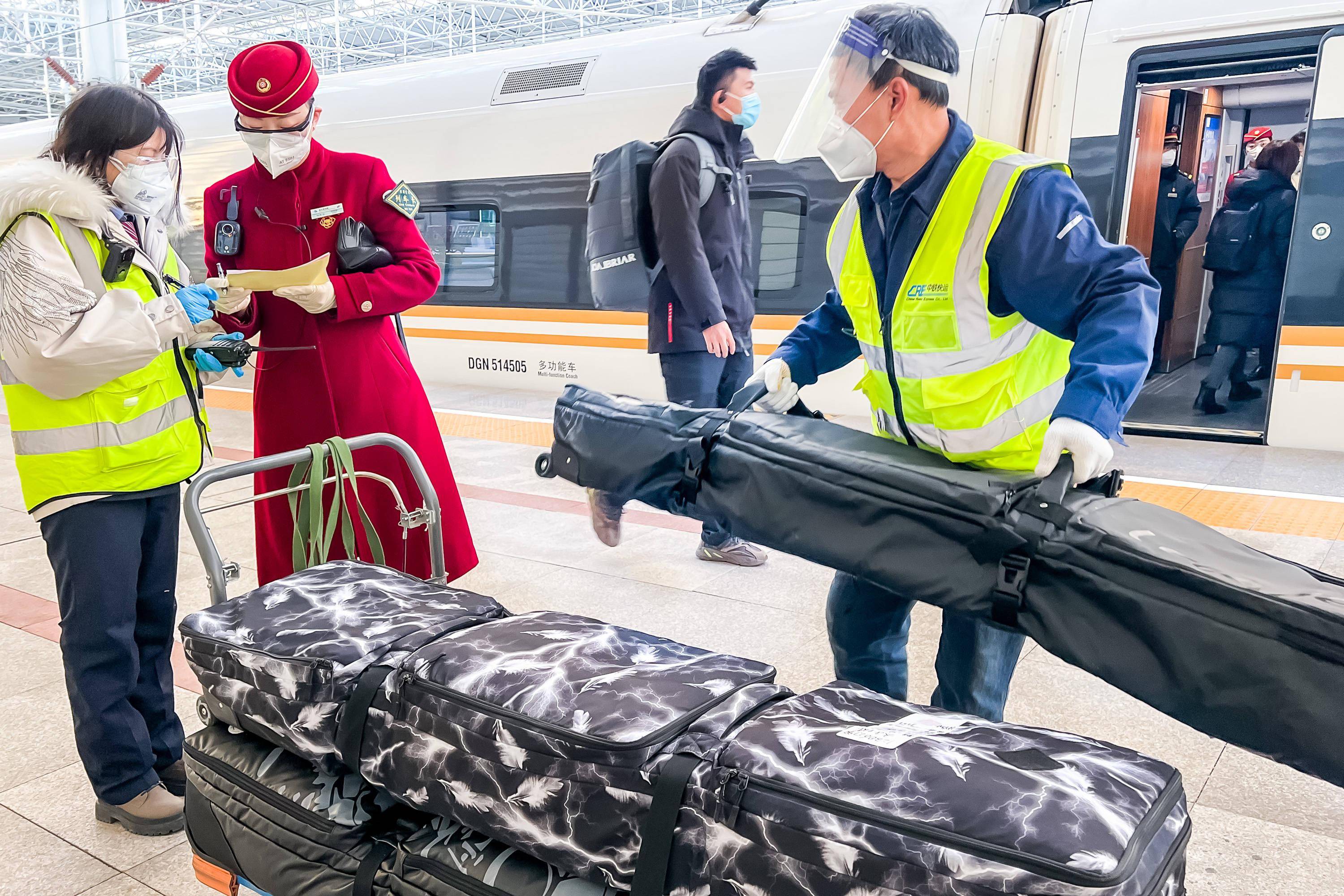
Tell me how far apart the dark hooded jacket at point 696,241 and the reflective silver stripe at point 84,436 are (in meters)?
1.88

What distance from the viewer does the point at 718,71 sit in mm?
3434

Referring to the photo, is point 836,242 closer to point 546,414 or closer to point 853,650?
point 853,650

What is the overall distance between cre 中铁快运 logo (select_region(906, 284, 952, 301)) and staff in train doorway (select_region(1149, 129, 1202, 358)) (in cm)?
562

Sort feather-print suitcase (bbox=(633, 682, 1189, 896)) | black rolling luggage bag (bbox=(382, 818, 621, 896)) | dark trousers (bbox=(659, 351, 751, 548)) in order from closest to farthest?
feather-print suitcase (bbox=(633, 682, 1189, 896)) → black rolling luggage bag (bbox=(382, 818, 621, 896)) → dark trousers (bbox=(659, 351, 751, 548))

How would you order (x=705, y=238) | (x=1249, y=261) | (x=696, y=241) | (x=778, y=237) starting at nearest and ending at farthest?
(x=696, y=241) < (x=705, y=238) < (x=1249, y=261) < (x=778, y=237)

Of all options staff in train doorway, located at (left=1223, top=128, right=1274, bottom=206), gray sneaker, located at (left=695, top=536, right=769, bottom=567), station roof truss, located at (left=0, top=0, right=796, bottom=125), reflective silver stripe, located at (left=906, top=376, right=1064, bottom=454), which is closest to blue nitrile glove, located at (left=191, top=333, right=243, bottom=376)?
reflective silver stripe, located at (left=906, top=376, right=1064, bottom=454)

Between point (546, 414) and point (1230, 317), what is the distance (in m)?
4.25

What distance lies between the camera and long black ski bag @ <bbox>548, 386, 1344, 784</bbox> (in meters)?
1.05

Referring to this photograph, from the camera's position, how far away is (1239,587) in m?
1.08

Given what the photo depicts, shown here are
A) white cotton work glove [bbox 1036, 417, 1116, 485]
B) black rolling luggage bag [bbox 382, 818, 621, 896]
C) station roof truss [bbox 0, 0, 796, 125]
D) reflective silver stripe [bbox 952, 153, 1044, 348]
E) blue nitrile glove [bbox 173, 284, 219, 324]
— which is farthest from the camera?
station roof truss [bbox 0, 0, 796, 125]

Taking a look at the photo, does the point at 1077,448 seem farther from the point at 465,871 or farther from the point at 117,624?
the point at 117,624

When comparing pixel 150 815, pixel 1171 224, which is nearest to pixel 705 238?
pixel 150 815

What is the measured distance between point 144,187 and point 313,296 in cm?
39

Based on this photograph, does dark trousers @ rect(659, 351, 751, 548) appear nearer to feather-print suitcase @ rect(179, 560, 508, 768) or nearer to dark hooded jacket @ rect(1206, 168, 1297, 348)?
feather-print suitcase @ rect(179, 560, 508, 768)
